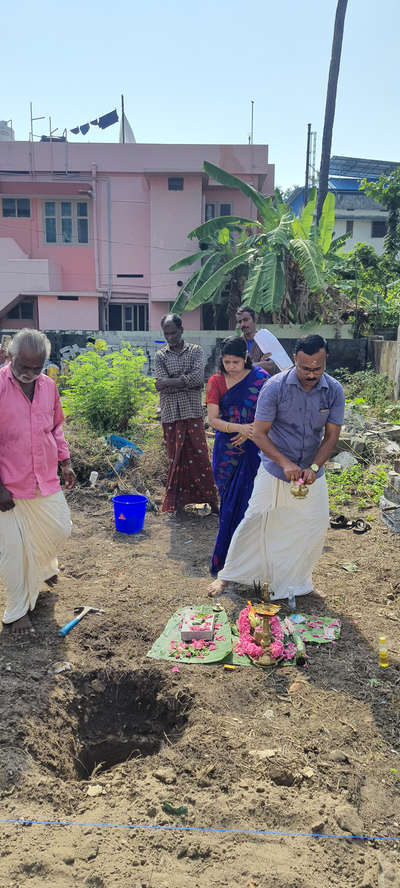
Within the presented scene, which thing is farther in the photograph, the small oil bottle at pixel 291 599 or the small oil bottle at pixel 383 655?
the small oil bottle at pixel 291 599

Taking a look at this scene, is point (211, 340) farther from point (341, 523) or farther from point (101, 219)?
point (341, 523)

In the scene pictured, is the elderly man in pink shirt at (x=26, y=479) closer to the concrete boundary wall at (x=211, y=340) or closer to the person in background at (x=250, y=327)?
the person in background at (x=250, y=327)

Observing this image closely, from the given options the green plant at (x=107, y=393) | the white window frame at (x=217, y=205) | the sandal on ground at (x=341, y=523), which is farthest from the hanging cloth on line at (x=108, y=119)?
the sandal on ground at (x=341, y=523)

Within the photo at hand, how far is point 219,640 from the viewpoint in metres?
3.64

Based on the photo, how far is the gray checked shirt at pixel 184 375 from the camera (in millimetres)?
5926

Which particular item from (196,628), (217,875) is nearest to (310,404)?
(196,628)

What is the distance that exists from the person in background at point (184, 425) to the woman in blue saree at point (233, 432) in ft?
4.74

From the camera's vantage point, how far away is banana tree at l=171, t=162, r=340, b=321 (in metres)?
12.7

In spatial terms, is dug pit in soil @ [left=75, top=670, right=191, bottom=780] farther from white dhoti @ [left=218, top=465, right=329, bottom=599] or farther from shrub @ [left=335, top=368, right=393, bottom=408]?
shrub @ [left=335, top=368, right=393, bottom=408]

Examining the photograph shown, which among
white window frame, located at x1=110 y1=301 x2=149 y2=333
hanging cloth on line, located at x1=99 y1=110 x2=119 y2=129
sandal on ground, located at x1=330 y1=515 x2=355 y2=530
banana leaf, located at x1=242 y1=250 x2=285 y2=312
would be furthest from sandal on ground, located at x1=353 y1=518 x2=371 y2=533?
hanging cloth on line, located at x1=99 y1=110 x2=119 y2=129

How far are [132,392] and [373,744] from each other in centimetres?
568

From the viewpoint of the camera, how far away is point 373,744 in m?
2.77

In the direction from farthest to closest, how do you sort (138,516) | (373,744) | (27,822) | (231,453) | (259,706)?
(138,516), (231,453), (259,706), (373,744), (27,822)

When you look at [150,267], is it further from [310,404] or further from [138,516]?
[310,404]
